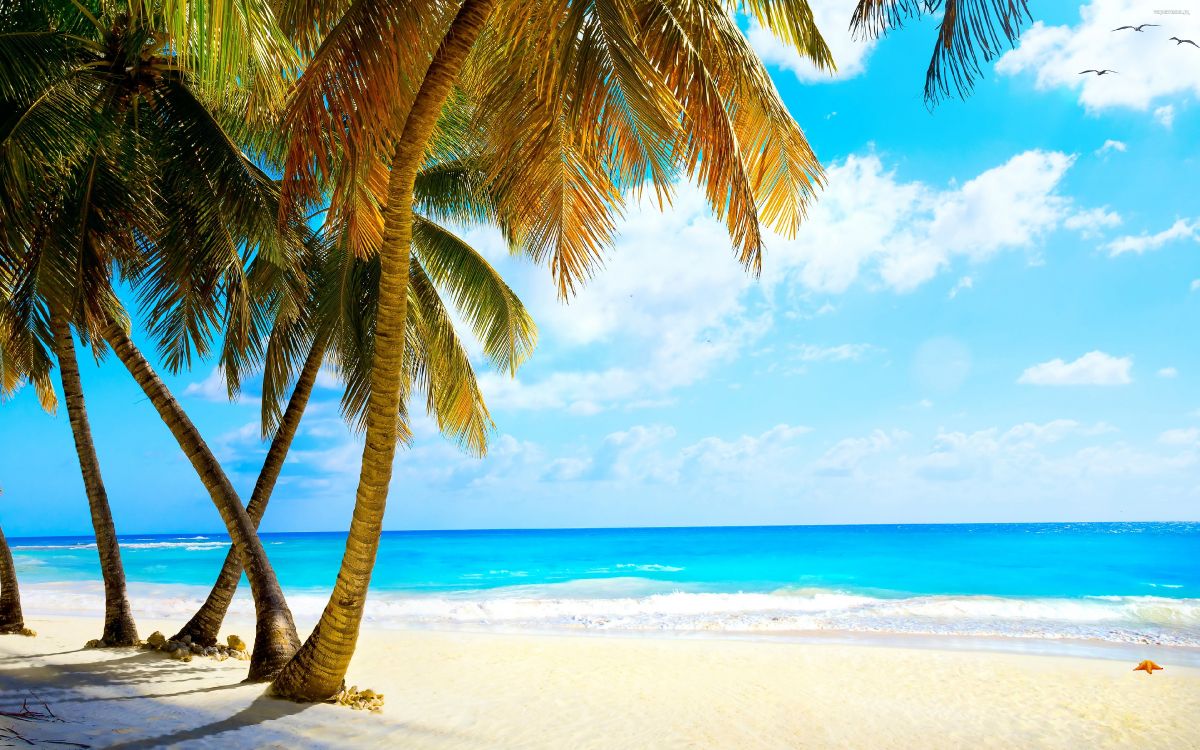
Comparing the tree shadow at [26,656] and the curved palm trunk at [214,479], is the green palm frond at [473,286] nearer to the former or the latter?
the curved palm trunk at [214,479]

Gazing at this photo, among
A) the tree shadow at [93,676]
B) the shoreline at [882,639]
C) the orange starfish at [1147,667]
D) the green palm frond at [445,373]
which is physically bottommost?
the shoreline at [882,639]

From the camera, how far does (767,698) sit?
7.09 m

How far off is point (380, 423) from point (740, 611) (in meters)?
12.4

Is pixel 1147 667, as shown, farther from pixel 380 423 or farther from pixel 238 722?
pixel 238 722

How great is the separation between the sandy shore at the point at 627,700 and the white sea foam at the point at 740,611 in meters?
3.17

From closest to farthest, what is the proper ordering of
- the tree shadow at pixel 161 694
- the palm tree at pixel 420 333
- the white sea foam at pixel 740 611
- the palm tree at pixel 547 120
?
the palm tree at pixel 547 120 < the tree shadow at pixel 161 694 < the palm tree at pixel 420 333 < the white sea foam at pixel 740 611

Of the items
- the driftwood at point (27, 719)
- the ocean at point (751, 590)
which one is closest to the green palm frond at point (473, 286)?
the driftwood at point (27, 719)

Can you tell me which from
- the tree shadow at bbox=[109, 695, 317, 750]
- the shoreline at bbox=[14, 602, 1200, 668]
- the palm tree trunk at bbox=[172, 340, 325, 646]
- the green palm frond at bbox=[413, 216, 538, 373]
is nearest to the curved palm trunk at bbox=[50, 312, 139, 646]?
the palm tree trunk at bbox=[172, 340, 325, 646]

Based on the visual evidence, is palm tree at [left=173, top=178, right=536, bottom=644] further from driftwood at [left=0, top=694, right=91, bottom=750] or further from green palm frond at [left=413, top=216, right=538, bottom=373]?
driftwood at [left=0, top=694, right=91, bottom=750]

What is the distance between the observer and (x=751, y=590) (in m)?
21.1

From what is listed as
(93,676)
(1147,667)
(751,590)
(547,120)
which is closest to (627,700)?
(93,676)

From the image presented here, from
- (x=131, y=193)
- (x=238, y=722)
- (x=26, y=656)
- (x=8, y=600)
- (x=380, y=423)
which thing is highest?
(x=131, y=193)

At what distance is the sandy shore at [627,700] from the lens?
505 centimetres

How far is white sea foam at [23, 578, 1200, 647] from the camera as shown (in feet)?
41.7
